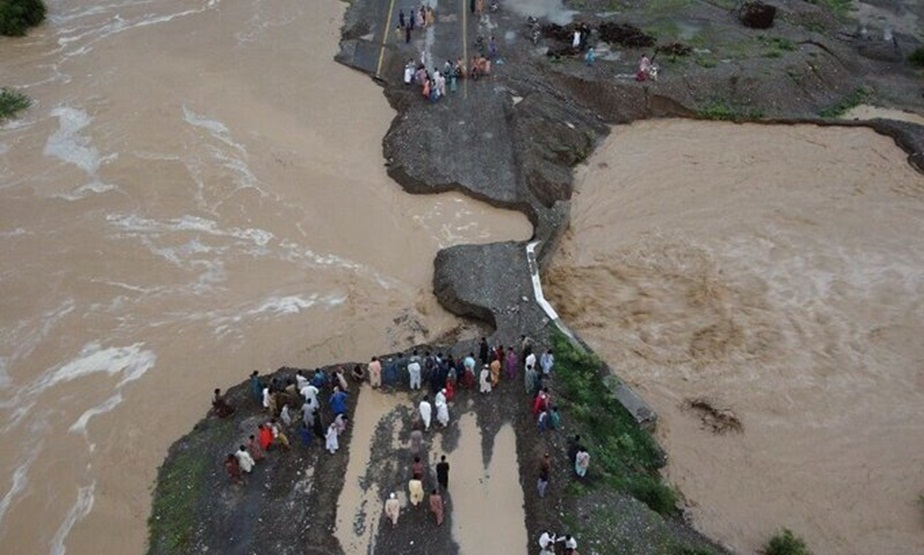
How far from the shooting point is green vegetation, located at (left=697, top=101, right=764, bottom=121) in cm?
2812

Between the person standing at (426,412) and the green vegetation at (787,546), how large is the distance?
7.24 meters

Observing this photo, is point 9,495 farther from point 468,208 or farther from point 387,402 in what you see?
point 468,208

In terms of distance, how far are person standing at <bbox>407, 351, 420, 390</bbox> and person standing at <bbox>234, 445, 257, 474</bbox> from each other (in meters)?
3.73

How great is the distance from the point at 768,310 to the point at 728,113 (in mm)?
10181

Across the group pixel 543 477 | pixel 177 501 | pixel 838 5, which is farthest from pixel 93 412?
pixel 838 5

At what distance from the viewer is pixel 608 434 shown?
1662 centimetres

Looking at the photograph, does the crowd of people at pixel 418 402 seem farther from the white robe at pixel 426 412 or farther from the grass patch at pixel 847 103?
the grass patch at pixel 847 103

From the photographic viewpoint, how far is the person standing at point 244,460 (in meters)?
14.8

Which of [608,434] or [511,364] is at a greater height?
[511,364]

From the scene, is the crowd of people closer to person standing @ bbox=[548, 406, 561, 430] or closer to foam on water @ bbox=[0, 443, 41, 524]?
person standing @ bbox=[548, 406, 561, 430]

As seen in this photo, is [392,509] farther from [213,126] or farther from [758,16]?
[758,16]

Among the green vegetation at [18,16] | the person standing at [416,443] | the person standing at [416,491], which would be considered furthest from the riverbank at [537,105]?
the green vegetation at [18,16]

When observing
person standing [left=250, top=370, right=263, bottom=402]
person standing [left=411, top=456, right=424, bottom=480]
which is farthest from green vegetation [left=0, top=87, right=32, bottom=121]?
person standing [left=411, top=456, right=424, bottom=480]

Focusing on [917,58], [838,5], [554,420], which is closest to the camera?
[554,420]
